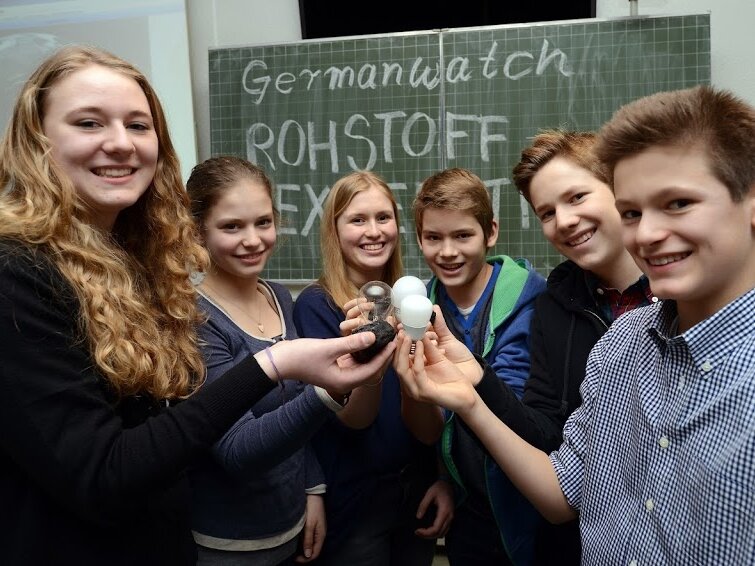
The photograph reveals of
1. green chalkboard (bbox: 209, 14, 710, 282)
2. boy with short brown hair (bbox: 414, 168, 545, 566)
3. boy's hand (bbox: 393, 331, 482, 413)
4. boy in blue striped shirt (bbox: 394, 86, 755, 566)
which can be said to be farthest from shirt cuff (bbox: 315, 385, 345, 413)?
green chalkboard (bbox: 209, 14, 710, 282)

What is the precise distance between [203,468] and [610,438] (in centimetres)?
84

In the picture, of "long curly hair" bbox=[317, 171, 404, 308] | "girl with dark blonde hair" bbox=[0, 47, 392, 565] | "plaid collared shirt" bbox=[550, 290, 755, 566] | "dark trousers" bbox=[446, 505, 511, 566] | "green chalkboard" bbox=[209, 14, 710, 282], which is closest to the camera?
"plaid collared shirt" bbox=[550, 290, 755, 566]

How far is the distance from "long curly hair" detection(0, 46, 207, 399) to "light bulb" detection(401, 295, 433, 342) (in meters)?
0.43

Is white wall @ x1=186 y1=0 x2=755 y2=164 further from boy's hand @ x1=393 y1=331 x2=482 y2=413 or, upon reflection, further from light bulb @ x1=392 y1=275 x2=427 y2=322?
boy's hand @ x1=393 y1=331 x2=482 y2=413

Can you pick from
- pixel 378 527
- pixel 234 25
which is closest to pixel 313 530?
pixel 378 527

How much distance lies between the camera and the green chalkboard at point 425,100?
265 centimetres

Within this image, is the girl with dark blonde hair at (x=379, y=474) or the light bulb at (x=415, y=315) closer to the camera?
the light bulb at (x=415, y=315)

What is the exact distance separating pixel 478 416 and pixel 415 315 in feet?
0.76

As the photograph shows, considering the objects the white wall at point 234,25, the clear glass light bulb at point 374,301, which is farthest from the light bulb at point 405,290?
the white wall at point 234,25

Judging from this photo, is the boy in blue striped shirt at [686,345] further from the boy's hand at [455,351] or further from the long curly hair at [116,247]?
the long curly hair at [116,247]

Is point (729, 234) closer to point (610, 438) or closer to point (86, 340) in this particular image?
point (610, 438)

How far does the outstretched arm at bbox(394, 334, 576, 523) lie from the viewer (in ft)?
3.93

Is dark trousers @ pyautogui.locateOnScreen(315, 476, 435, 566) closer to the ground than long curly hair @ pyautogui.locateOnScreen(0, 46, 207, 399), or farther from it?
closer to the ground

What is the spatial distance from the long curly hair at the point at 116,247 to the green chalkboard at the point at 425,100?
65.7 inches
